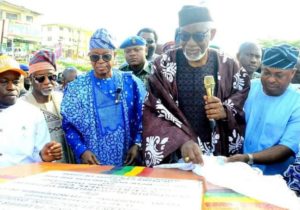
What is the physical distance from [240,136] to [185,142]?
0.53 metres

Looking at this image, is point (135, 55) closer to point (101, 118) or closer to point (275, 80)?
point (101, 118)

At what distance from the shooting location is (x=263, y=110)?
101 inches

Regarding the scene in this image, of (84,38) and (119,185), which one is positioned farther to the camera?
(84,38)

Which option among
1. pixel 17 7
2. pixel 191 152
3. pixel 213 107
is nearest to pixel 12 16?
pixel 17 7

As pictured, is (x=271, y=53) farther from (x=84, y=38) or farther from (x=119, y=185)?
(x=84, y=38)

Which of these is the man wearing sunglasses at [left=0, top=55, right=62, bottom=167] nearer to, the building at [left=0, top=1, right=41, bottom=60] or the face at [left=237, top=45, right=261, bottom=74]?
the face at [left=237, top=45, right=261, bottom=74]

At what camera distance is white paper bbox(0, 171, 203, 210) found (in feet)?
4.23

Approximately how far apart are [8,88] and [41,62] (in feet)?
2.41

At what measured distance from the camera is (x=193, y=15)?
2.32 meters

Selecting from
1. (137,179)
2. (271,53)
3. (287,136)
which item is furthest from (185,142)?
(271,53)

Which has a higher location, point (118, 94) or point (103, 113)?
point (118, 94)

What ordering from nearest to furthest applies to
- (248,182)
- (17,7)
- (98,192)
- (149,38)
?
(98,192), (248,182), (149,38), (17,7)

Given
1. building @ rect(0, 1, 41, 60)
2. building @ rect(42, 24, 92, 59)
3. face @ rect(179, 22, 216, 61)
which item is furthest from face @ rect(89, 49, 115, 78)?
building @ rect(42, 24, 92, 59)

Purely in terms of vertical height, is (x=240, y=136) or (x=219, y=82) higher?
(x=219, y=82)
